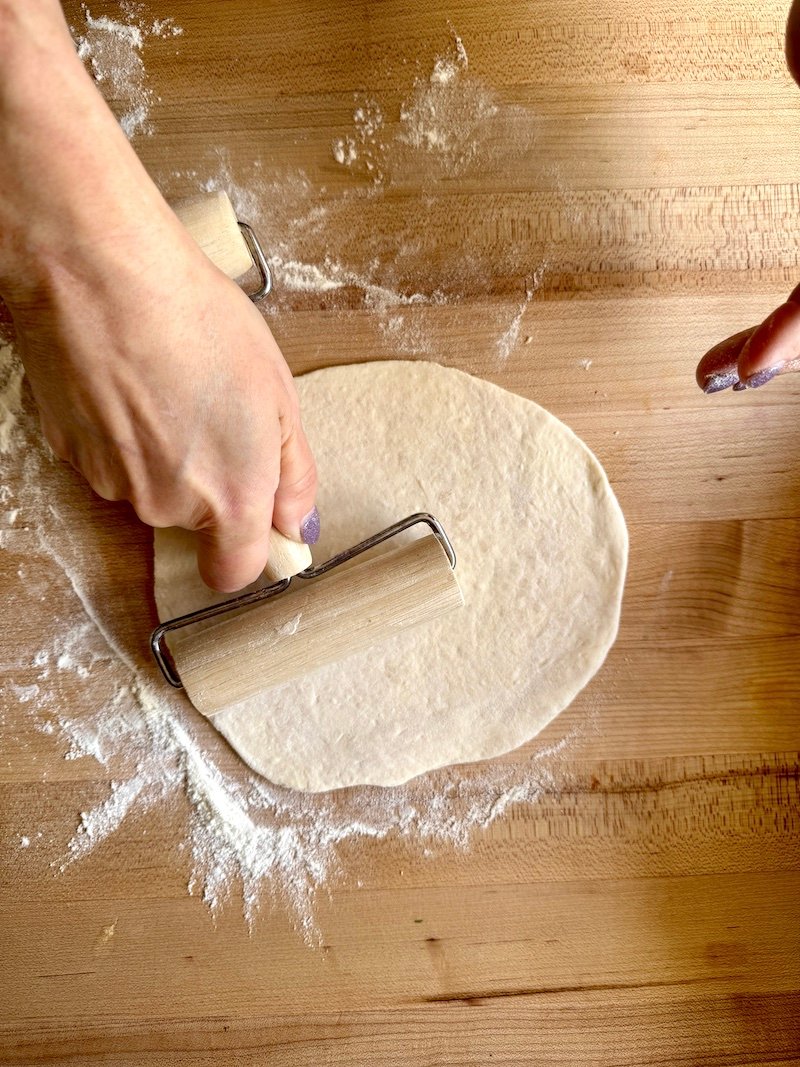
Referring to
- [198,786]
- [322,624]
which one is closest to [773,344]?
[322,624]

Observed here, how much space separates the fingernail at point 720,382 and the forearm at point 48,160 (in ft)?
2.37

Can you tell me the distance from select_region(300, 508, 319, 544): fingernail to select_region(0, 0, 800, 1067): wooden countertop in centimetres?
25

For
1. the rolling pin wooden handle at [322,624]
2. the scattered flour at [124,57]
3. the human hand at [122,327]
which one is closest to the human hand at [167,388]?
the human hand at [122,327]

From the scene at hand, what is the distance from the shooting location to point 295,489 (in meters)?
0.92

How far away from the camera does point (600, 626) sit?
107cm

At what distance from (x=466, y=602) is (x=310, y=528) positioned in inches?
9.3

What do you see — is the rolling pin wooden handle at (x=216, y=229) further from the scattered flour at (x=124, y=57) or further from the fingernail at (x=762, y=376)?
the fingernail at (x=762, y=376)

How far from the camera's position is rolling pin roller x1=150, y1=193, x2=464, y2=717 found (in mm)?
966

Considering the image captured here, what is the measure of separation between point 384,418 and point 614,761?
55cm

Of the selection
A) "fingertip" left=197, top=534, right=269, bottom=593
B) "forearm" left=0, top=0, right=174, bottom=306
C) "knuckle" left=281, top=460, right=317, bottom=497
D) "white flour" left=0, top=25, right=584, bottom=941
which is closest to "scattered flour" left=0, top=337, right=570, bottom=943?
"white flour" left=0, top=25, right=584, bottom=941

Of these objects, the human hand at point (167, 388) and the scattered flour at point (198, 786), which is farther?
the scattered flour at point (198, 786)

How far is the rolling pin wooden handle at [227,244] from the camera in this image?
3.15 feet

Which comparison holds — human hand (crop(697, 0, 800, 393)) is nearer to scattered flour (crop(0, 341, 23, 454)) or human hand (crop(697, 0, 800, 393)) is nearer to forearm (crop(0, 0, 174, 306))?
forearm (crop(0, 0, 174, 306))

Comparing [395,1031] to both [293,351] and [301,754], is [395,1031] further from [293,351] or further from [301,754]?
[293,351]
